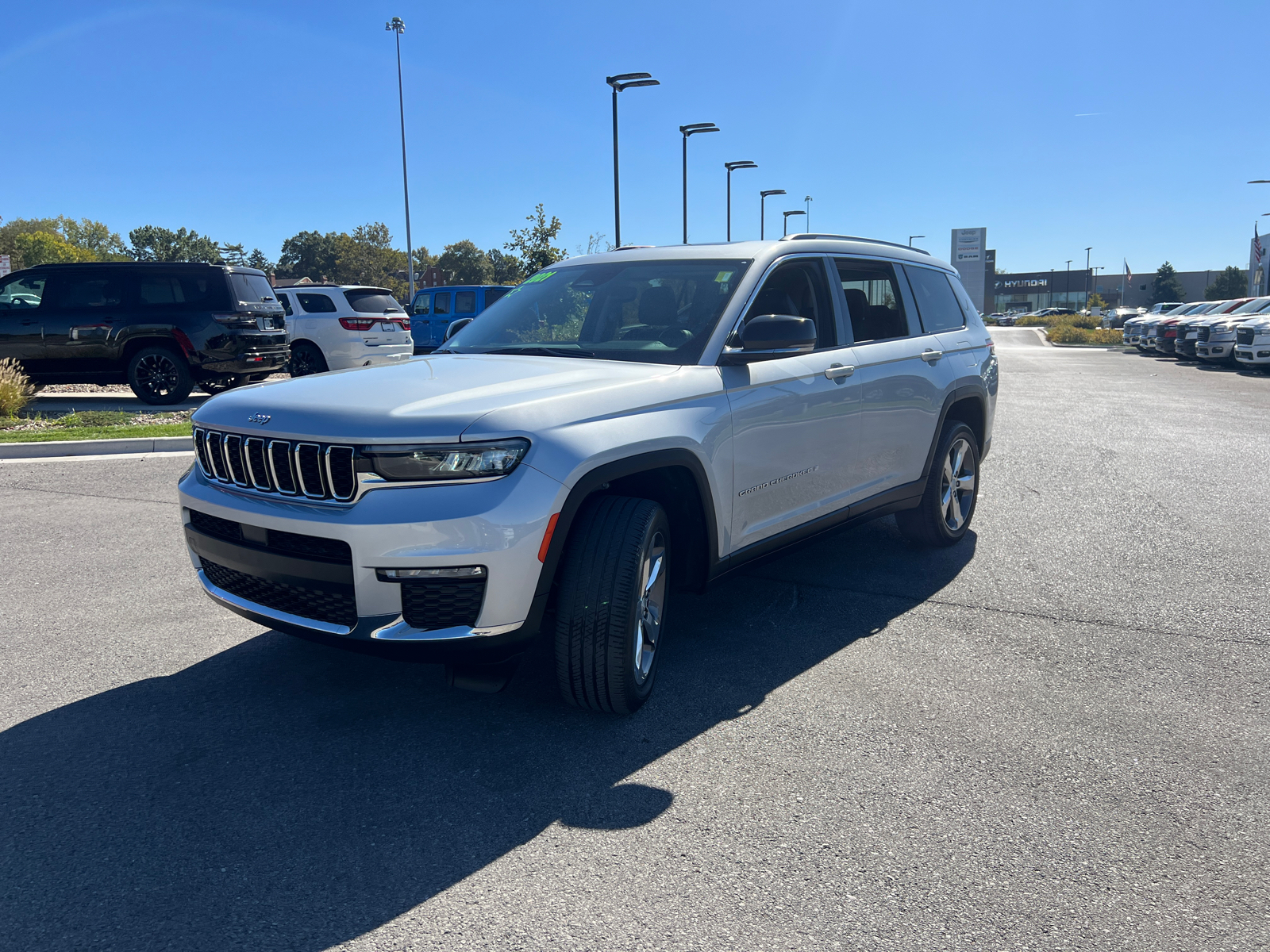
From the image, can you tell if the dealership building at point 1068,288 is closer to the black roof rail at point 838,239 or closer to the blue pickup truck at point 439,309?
the blue pickup truck at point 439,309

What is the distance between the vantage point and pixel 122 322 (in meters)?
12.8

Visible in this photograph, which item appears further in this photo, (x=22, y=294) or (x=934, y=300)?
(x=22, y=294)

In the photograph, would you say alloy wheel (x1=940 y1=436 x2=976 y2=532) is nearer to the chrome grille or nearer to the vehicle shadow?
the vehicle shadow

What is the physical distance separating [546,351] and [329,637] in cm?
169

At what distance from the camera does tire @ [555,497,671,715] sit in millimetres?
3279

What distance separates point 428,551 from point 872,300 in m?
3.23

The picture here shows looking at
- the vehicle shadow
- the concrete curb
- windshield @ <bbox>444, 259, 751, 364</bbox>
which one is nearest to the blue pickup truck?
the concrete curb

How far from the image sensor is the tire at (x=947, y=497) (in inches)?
228

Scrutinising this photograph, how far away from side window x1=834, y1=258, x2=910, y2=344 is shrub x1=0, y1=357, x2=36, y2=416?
10.9 metres

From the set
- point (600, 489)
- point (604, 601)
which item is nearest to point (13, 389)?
point (600, 489)

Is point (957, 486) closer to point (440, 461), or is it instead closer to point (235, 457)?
point (440, 461)

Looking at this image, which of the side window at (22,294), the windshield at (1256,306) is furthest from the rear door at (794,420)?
the windshield at (1256,306)

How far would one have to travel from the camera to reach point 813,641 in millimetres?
4457

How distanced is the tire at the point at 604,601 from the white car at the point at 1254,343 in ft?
77.7
